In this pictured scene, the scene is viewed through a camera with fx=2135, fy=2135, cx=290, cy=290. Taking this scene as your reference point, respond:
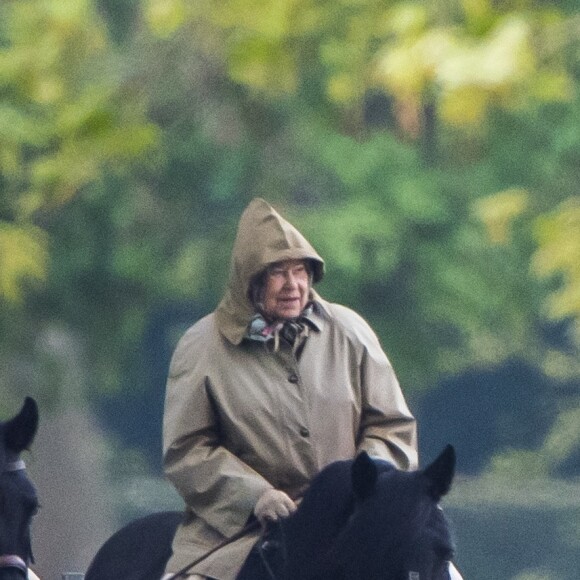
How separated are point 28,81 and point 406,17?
2014mm

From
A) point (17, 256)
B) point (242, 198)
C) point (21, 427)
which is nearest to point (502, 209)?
point (21, 427)

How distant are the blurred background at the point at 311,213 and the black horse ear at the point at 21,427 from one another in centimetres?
84

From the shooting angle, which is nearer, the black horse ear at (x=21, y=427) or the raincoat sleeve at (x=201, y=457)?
the black horse ear at (x=21, y=427)

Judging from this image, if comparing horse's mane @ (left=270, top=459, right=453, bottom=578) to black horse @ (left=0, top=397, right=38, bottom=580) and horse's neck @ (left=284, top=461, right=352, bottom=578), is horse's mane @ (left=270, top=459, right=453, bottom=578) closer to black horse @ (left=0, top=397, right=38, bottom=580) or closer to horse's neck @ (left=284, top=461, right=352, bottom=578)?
horse's neck @ (left=284, top=461, right=352, bottom=578)

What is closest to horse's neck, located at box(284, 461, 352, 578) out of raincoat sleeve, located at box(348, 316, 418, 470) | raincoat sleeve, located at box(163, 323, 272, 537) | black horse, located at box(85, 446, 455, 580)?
black horse, located at box(85, 446, 455, 580)

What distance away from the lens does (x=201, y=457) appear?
6.86 metres

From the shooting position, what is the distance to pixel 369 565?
19.9 ft

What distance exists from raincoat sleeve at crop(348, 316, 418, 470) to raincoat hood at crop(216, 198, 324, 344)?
38 centimetres

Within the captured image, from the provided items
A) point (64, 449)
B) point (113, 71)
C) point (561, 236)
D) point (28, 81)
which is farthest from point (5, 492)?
point (64, 449)

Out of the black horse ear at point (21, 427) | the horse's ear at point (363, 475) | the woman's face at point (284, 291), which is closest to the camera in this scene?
the horse's ear at point (363, 475)

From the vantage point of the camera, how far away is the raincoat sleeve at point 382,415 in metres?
6.95

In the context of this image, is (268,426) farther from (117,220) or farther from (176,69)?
(117,220)

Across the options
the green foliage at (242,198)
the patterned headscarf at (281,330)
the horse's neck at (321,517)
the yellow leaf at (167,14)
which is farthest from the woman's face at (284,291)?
the yellow leaf at (167,14)

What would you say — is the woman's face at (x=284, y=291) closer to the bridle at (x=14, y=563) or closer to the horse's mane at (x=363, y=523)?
the horse's mane at (x=363, y=523)
